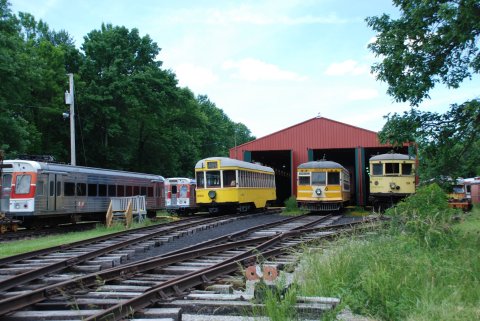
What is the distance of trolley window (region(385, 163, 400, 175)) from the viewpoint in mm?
27562

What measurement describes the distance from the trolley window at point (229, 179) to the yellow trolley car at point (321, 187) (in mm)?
3896

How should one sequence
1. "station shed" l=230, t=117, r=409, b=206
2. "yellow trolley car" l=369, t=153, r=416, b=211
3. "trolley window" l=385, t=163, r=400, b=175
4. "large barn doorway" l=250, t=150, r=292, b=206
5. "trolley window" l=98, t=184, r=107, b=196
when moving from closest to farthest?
1. "trolley window" l=98, t=184, r=107, b=196
2. "yellow trolley car" l=369, t=153, r=416, b=211
3. "trolley window" l=385, t=163, r=400, b=175
4. "station shed" l=230, t=117, r=409, b=206
5. "large barn doorway" l=250, t=150, r=292, b=206

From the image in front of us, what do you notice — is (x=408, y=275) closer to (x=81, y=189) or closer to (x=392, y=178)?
(x=81, y=189)

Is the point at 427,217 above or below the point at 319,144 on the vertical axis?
below

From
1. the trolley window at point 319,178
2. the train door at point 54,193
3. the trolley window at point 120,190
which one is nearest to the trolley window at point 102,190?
the trolley window at point 120,190

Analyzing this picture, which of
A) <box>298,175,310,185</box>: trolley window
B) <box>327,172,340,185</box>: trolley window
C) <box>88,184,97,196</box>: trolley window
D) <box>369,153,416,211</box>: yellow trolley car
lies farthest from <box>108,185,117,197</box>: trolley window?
<box>369,153,416,211</box>: yellow trolley car

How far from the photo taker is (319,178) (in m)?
27.9

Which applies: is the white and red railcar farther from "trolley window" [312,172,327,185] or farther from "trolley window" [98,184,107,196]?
"trolley window" [312,172,327,185]

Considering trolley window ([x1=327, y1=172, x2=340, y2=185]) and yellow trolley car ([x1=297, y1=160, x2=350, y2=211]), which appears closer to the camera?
yellow trolley car ([x1=297, y1=160, x2=350, y2=211])

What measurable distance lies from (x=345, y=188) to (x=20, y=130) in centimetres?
1895

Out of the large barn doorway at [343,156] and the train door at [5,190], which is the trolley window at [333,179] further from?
the train door at [5,190]

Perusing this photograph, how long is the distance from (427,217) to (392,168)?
18646 millimetres

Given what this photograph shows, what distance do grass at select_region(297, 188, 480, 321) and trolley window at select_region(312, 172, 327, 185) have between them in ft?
57.5

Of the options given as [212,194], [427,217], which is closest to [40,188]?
[212,194]
